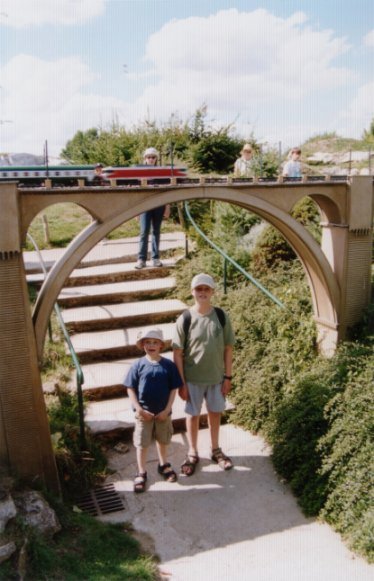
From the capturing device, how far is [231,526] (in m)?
4.04

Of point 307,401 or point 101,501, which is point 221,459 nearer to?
point 307,401

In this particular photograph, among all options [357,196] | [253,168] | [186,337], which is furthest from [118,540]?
[253,168]

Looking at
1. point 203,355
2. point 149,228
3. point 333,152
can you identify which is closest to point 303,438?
point 203,355

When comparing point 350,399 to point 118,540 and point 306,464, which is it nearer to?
point 306,464

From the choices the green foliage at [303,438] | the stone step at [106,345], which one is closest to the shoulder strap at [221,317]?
the green foliage at [303,438]

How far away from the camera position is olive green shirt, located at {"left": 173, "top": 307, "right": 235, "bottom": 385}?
4.43 metres

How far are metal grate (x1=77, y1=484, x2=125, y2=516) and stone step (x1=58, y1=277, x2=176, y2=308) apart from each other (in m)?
3.33

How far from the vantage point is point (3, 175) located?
5633 millimetres

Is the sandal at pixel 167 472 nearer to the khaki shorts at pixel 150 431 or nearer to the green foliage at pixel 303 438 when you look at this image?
the khaki shorts at pixel 150 431

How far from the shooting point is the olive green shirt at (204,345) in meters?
4.43

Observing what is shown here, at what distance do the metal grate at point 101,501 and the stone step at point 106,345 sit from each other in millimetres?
2018

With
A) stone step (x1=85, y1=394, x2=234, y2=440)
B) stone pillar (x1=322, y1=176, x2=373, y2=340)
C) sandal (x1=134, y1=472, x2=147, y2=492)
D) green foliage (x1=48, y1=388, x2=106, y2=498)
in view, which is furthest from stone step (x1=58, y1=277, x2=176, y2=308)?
sandal (x1=134, y1=472, x2=147, y2=492)

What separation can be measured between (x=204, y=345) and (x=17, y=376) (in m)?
1.53

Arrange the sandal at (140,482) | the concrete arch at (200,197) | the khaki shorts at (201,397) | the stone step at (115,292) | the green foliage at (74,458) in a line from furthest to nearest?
the stone step at (115,292) → the khaki shorts at (201,397) → the green foliage at (74,458) → the sandal at (140,482) → the concrete arch at (200,197)
